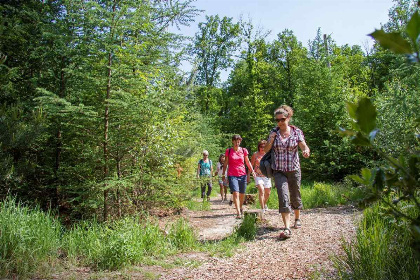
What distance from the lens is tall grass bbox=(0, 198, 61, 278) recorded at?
3.72m

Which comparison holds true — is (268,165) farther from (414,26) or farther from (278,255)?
(414,26)

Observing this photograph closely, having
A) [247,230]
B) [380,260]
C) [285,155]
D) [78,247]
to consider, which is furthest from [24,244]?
[380,260]

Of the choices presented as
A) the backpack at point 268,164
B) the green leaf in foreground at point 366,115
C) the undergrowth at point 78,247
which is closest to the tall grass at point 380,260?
the undergrowth at point 78,247

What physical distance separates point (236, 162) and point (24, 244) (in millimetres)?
4442

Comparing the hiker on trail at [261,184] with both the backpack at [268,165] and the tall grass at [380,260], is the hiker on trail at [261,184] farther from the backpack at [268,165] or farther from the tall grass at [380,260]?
the tall grass at [380,260]

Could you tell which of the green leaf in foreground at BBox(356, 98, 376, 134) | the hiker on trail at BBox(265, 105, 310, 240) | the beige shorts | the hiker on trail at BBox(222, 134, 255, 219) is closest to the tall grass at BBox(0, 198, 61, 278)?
the hiker on trail at BBox(265, 105, 310, 240)

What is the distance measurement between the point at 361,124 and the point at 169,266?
12.3 feet

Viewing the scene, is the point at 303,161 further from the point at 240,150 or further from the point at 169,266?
the point at 169,266

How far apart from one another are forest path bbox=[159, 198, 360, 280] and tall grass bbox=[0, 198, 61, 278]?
1572 mm

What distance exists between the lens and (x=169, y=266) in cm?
409

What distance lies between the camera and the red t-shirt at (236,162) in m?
7.14

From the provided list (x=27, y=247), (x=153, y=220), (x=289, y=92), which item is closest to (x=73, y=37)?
(x=27, y=247)

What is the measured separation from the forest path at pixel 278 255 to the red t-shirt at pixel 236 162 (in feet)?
4.67

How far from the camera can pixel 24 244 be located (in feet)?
13.0
